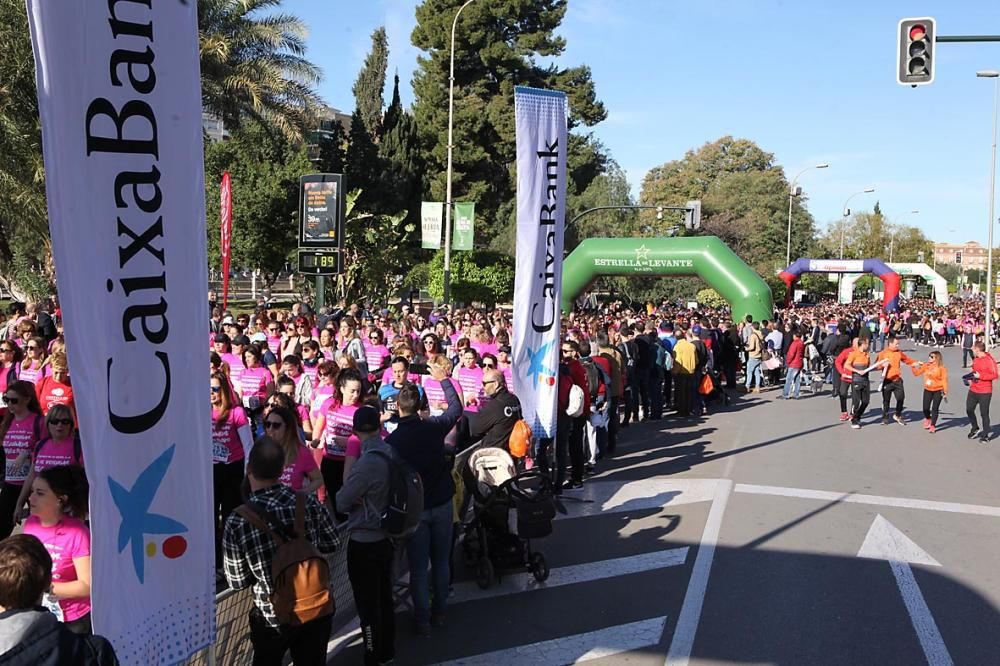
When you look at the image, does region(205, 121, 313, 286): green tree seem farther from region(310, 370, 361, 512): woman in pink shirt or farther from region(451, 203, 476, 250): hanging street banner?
region(310, 370, 361, 512): woman in pink shirt

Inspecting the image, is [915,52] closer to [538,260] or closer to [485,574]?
[538,260]

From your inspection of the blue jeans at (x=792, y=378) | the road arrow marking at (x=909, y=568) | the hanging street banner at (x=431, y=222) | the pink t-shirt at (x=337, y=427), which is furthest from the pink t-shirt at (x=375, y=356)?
the hanging street banner at (x=431, y=222)

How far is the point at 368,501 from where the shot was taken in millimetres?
5223

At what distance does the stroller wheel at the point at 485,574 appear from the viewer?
7082mm

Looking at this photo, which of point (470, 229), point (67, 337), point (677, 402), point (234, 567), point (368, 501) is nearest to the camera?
point (67, 337)

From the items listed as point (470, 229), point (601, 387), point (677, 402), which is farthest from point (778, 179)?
point (601, 387)

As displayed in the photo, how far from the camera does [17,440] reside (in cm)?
686

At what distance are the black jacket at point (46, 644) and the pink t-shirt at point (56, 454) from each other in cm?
341

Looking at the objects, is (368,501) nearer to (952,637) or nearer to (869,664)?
(869,664)

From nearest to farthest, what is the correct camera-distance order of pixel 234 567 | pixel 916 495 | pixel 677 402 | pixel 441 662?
pixel 234 567
pixel 441 662
pixel 916 495
pixel 677 402

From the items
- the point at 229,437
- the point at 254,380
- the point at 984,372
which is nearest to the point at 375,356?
the point at 254,380

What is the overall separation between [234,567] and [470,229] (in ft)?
71.3

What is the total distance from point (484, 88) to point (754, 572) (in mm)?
44886

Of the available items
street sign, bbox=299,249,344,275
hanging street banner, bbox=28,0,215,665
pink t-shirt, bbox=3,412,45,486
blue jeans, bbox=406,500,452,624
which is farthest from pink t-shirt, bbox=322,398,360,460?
street sign, bbox=299,249,344,275
